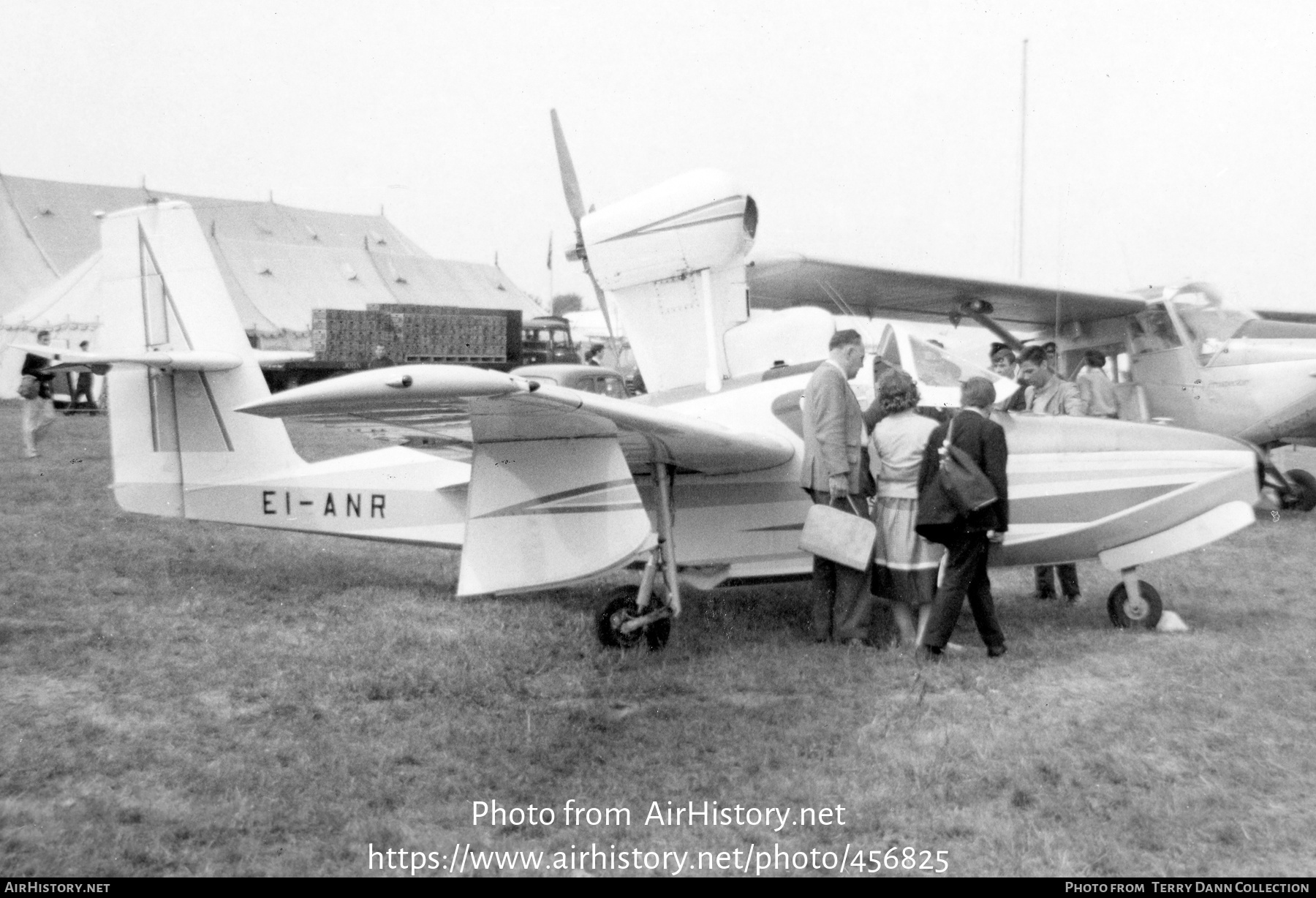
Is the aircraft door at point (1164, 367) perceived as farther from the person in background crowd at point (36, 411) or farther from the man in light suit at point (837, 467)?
the person in background crowd at point (36, 411)

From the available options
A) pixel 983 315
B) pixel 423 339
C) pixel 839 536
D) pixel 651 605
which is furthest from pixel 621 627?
pixel 423 339

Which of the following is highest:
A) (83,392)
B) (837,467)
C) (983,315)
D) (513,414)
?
(983,315)

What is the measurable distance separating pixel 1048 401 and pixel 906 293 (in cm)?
537

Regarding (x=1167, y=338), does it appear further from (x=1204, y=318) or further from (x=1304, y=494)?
(x=1304, y=494)

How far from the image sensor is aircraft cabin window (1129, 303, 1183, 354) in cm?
1253

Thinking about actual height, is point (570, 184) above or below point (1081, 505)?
above

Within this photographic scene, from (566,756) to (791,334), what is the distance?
3.61m

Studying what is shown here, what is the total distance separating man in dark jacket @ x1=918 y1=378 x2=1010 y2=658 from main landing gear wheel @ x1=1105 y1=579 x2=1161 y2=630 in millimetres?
1192

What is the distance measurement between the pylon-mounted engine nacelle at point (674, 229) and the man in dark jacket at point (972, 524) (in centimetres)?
219

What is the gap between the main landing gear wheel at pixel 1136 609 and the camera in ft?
20.9

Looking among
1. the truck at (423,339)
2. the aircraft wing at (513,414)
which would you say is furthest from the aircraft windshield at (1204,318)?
the truck at (423,339)

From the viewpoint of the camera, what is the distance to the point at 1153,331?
12.7 meters

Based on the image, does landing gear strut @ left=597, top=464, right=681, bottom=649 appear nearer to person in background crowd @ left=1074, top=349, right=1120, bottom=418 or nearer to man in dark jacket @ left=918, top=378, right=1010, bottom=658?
man in dark jacket @ left=918, top=378, right=1010, bottom=658

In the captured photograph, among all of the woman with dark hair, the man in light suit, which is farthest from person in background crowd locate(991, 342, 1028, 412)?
the man in light suit
